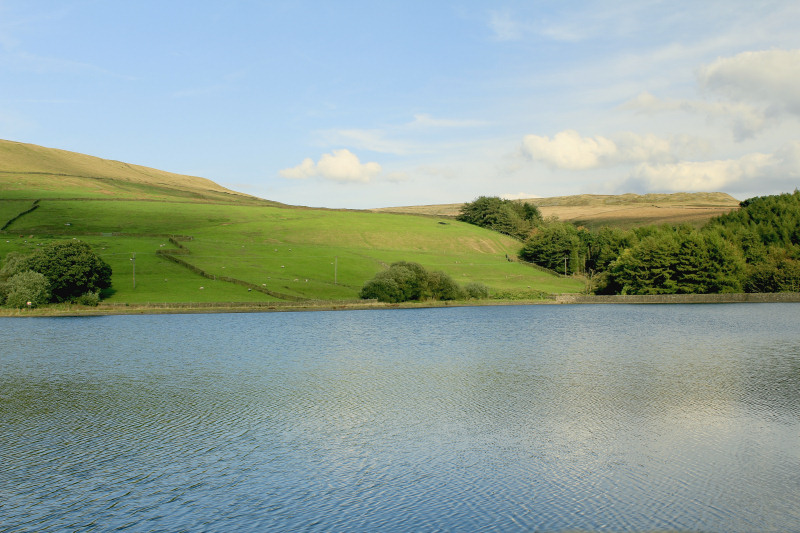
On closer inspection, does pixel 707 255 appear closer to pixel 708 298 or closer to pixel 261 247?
pixel 708 298

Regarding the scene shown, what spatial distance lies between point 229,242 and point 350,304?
40.8 metres

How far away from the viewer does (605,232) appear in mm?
150750

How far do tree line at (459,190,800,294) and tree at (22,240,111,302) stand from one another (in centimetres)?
8080

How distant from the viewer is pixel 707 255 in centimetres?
10238

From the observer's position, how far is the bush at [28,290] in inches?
3019

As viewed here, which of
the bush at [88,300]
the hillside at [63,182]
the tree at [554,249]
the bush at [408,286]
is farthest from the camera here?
the hillside at [63,182]

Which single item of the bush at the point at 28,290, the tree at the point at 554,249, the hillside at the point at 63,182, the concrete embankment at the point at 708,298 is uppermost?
the hillside at the point at 63,182

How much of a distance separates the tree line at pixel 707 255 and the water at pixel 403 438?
57652mm

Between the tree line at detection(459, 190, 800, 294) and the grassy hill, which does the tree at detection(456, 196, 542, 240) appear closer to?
the grassy hill

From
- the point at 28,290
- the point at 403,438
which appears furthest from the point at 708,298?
the point at 28,290

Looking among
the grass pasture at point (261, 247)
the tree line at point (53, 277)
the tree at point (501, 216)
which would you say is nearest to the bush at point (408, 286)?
the grass pasture at point (261, 247)

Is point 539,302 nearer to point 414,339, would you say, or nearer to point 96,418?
point 414,339

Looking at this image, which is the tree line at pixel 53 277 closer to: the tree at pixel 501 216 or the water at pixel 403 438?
the water at pixel 403 438

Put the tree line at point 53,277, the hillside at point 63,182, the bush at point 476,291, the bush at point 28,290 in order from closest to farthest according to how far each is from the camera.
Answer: the bush at point 28,290, the tree line at point 53,277, the bush at point 476,291, the hillside at point 63,182
